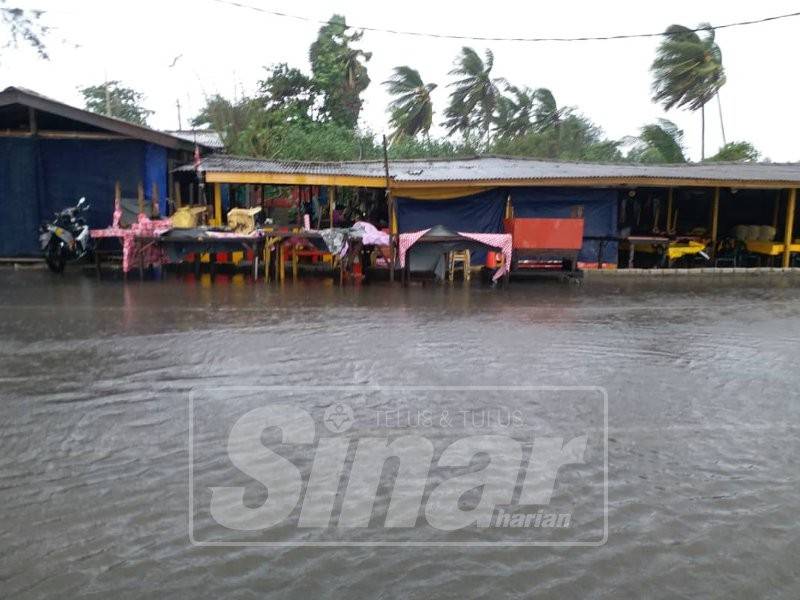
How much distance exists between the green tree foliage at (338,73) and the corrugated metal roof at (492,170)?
11543mm

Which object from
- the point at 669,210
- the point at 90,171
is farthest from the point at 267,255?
the point at 669,210

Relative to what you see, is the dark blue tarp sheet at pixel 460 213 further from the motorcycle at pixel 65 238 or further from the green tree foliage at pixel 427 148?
the green tree foliage at pixel 427 148

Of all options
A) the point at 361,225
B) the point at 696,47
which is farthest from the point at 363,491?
the point at 696,47

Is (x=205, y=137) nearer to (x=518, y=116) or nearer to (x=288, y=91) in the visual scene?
(x=288, y=91)

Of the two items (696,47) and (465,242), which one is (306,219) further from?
(696,47)

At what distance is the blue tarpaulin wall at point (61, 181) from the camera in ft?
52.9

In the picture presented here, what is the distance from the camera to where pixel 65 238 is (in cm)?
1474

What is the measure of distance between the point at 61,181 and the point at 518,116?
2456 cm

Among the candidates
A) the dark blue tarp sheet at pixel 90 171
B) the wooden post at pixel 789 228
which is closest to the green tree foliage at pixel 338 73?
the dark blue tarp sheet at pixel 90 171

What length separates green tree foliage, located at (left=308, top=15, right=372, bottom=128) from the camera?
1179 inches

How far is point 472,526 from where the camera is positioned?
402 centimetres

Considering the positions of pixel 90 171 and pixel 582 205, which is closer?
pixel 90 171

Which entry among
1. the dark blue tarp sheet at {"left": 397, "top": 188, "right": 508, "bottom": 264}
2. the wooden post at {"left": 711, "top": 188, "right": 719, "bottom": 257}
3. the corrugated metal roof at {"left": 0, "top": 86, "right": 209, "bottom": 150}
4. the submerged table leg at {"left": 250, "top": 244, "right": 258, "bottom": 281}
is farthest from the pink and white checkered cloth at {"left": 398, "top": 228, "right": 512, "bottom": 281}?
the wooden post at {"left": 711, "top": 188, "right": 719, "bottom": 257}

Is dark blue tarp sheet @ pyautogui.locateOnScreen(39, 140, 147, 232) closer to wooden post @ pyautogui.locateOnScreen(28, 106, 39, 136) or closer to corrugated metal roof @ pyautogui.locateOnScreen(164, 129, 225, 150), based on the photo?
wooden post @ pyautogui.locateOnScreen(28, 106, 39, 136)
